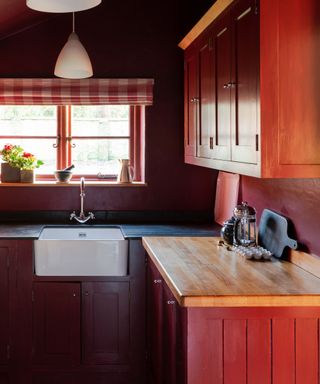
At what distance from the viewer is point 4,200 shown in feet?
14.7

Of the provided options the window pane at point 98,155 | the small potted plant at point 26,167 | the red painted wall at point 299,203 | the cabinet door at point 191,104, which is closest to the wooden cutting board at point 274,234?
the red painted wall at point 299,203

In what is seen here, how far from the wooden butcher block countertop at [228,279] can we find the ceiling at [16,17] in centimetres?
168

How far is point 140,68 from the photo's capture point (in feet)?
14.8

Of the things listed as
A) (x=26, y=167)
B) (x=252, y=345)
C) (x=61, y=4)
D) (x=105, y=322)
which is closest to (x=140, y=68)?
(x=26, y=167)

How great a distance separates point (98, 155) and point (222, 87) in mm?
1776

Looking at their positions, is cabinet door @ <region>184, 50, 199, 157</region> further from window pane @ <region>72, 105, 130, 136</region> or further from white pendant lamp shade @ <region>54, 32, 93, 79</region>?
white pendant lamp shade @ <region>54, 32, 93, 79</region>

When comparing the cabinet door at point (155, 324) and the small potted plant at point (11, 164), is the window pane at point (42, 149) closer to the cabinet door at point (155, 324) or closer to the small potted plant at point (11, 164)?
the small potted plant at point (11, 164)

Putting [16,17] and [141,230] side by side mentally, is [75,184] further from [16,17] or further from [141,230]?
[16,17]

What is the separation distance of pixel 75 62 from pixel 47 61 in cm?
90

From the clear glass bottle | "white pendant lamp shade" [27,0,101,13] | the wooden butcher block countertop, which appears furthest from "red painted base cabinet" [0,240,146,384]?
"white pendant lamp shade" [27,0,101,13]

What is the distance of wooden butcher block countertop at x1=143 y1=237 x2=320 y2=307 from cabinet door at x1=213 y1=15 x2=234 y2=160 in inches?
20.6

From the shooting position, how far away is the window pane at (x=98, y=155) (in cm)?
465

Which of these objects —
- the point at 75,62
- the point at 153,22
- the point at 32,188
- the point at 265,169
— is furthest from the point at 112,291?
the point at 153,22

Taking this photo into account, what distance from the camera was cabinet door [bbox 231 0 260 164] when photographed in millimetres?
2516
